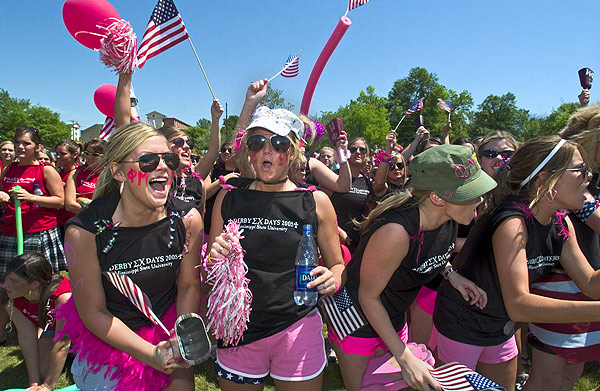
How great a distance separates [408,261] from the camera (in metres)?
2.16

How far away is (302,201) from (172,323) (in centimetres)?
113

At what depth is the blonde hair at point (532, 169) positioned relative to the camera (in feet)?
7.70

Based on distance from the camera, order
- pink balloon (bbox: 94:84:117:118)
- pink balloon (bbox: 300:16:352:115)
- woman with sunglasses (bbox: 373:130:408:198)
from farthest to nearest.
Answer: pink balloon (bbox: 300:16:352:115) → woman with sunglasses (bbox: 373:130:408:198) → pink balloon (bbox: 94:84:117:118)

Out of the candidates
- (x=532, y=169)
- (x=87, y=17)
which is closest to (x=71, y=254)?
(x=87, y=17)

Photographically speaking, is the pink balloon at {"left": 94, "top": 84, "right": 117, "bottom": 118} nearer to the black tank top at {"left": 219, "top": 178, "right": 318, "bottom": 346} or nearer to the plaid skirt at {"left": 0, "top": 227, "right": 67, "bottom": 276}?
the plaid skirt at {"left": 0, "top": 227, "right": 67, "bottom": 276}

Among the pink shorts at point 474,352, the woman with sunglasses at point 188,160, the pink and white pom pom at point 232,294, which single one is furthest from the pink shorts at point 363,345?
the woman with sunglasses at point 188,160

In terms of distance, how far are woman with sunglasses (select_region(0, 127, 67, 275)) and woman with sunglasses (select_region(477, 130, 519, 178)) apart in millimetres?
5309

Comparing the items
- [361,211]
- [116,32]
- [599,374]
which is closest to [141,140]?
[116,32]

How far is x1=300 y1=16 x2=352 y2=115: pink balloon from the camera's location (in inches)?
308

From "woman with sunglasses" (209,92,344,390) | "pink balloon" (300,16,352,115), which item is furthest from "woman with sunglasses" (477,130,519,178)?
"pink balloon" (300,16,352,115)

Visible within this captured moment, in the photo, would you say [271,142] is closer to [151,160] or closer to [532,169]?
[151,160]

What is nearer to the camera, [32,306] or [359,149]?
[32,306]

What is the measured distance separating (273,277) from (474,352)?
1.46 m

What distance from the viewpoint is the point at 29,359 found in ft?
11.6
